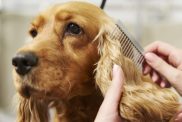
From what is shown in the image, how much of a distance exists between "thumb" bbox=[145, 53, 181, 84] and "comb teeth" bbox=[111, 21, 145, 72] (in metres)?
0.03

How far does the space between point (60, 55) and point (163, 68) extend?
26 cm

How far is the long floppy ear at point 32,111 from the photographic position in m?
Answer: 1.29

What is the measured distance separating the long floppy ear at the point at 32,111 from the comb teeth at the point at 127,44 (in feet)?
0.97

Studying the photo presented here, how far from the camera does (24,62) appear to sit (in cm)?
104

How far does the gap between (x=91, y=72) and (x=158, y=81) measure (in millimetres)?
177

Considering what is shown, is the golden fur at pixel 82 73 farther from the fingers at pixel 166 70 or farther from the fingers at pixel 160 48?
the fingers at pixel 160 48

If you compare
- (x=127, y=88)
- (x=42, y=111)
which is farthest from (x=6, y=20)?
(x=127, y=88)

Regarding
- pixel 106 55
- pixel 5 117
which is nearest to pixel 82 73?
pixel 106 55

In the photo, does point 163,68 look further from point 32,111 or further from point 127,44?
point 32,111

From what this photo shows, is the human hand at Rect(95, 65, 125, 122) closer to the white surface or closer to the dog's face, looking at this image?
the dog's face

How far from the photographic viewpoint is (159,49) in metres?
1.30

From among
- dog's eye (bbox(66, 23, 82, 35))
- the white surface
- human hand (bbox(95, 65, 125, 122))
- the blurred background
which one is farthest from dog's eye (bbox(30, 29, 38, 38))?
the white surface

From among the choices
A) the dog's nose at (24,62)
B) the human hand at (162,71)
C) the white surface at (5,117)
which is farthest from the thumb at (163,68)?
the white surface at (5,117)

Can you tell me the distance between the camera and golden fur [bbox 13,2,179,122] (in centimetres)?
105
